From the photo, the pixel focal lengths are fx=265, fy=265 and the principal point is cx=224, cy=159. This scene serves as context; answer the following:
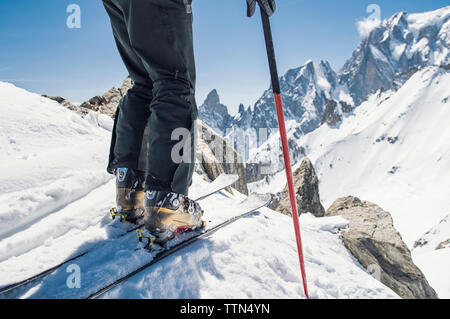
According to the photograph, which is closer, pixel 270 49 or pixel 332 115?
pixel 270 49

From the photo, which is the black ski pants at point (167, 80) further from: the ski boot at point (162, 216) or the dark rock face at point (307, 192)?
the dark rock face at point (307, 192)

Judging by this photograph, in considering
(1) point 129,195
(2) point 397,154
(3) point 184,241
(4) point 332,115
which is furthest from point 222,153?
(4) point 332,115

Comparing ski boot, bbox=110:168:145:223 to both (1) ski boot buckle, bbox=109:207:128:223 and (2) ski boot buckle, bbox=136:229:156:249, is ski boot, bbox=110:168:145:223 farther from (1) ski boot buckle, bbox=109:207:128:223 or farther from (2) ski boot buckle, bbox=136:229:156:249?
(2) ski boot buckle, bbox=136:229:156:249

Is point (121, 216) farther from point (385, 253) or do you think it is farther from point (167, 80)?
point (385, 253)

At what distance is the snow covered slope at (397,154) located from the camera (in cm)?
10225

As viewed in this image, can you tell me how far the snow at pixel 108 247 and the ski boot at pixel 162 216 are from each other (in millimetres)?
176

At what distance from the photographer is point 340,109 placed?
173000mm

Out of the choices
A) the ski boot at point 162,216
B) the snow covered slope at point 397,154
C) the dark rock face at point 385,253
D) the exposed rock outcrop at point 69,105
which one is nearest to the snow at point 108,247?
the ski boot at point 162,216

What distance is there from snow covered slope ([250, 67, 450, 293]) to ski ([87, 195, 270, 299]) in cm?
10608

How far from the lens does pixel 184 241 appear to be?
2051 mm

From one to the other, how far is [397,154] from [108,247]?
143627 mm

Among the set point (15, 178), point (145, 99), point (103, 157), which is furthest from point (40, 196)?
point (145, 99)

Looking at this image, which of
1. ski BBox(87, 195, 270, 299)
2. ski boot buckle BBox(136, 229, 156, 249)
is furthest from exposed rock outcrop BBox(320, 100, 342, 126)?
ski boot buckle BBox(136, 229, 156, 249)
